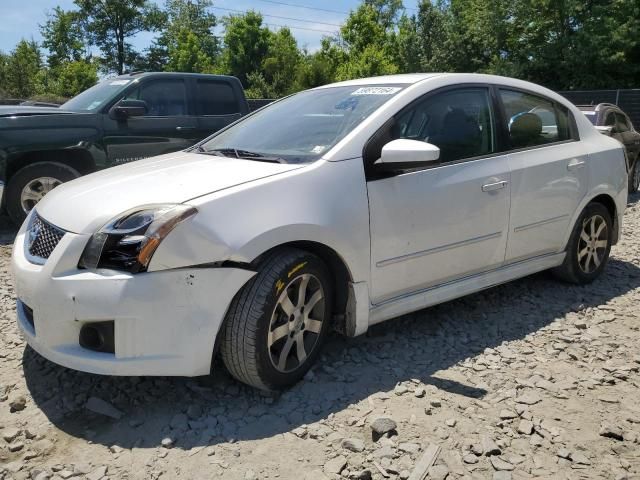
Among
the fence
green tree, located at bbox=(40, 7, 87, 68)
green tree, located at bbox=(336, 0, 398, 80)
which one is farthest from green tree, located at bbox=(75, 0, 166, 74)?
the fence

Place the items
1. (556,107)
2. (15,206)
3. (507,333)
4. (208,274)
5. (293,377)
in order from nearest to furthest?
(208,274)
(293,377)
(507,333)
(556,107)
(15,206)

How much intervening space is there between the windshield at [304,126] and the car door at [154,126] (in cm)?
314

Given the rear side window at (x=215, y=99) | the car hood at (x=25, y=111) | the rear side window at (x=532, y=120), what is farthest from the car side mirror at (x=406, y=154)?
the rear side window at (x=215, y=99)

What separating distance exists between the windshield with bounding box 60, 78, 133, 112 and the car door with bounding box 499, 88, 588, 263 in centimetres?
482

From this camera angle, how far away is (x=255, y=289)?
2.72m

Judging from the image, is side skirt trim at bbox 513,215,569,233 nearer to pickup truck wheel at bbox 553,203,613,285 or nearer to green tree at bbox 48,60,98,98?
pickup truck wheel at bbox 553,203,613,285

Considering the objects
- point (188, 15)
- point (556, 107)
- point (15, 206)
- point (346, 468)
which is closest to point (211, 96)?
point (15, 206)

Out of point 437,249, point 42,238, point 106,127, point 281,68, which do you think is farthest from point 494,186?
point 281,68

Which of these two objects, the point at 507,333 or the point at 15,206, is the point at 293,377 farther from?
the point at 15,206

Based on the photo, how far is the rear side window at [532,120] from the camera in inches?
156

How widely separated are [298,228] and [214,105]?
5.42 meters

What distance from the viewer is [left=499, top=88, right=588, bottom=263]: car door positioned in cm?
390

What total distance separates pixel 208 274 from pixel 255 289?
0.24 meters

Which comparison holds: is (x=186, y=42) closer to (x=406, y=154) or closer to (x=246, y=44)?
(x=246, y=44)
